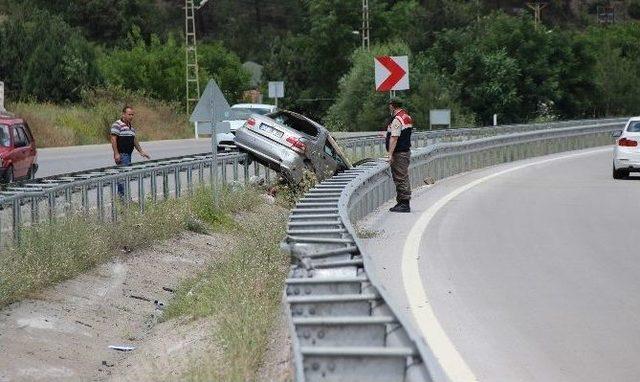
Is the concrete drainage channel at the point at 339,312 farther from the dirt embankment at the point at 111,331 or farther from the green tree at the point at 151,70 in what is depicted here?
the green tree at the point at 151,70

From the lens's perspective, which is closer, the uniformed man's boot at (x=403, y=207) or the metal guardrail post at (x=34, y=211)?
the metal guardrail post at (x=34, y=211)

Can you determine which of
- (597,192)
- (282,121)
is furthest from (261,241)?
(597,192)

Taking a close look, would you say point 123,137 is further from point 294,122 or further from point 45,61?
point 45,61

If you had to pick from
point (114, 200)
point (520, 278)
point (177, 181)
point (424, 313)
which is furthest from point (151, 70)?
point (424, 313)

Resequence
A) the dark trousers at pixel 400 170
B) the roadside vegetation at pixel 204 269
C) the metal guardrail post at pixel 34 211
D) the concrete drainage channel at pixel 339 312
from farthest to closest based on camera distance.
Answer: the dark trousers at pixel 400 170
the metal guardrail post at pixel 34 211
the roadside vegetation at pixel 204 269
the concrete drainage channel at pixel 339 312

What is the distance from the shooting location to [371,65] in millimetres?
70312

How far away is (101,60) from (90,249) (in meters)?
66.7

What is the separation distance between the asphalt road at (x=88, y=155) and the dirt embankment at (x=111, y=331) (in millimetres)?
15809

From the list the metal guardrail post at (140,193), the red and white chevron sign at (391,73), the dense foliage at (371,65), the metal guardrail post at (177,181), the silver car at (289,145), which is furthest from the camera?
the dense foliage at (371,65)

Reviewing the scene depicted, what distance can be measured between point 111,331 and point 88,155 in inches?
1128

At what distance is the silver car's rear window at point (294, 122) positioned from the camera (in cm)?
2533

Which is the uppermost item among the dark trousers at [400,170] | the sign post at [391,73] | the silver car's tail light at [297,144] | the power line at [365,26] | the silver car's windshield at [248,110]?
the power line at [365,26]

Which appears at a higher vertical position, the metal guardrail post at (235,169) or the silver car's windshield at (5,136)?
the silver car's windshield at (5,136)

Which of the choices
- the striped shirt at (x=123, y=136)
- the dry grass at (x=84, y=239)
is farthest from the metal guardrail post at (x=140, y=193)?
the striped shirt at (x=123, y=136)
